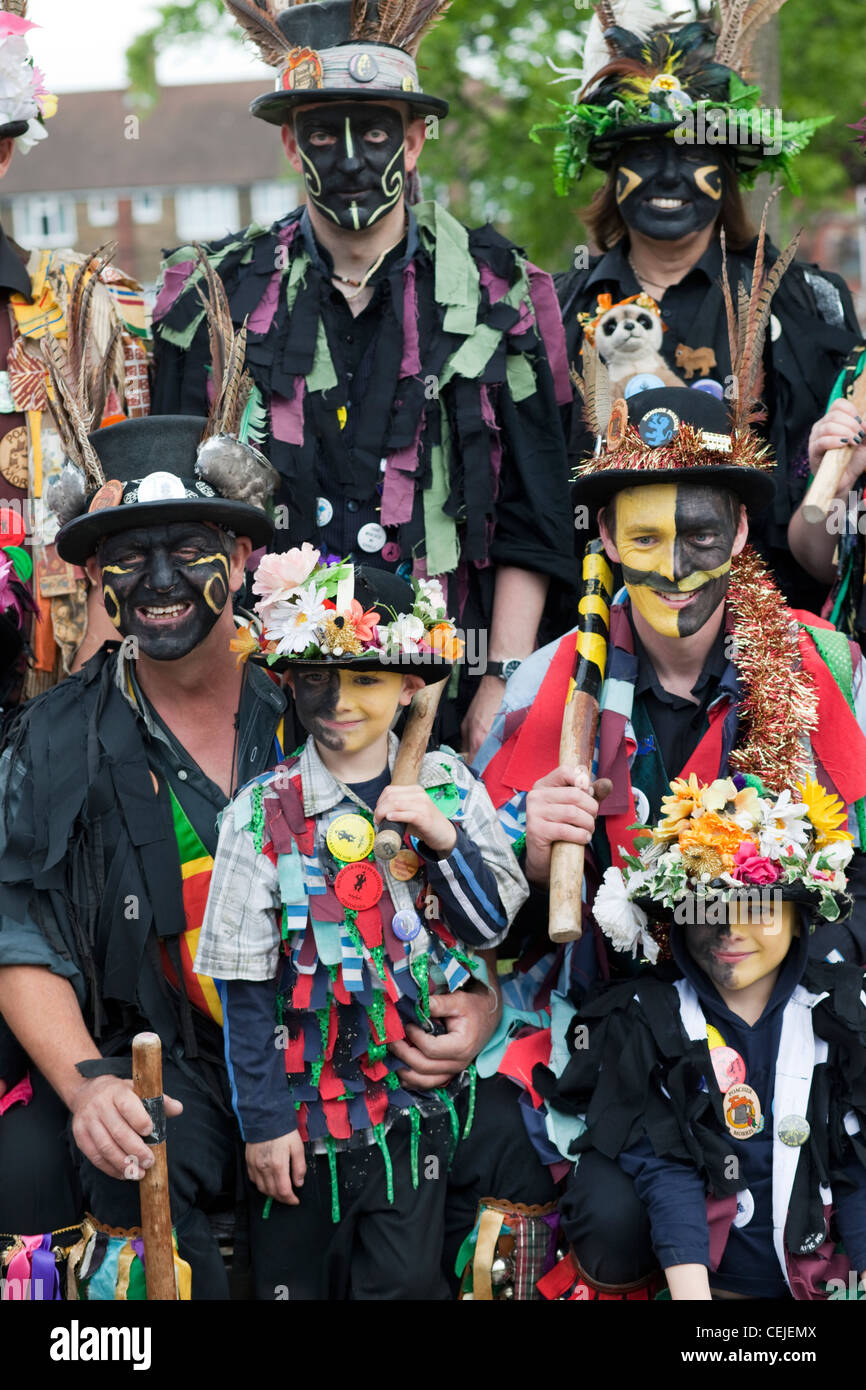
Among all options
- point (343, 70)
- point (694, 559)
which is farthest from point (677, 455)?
point (343, 70)

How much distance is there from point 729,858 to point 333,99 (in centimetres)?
230

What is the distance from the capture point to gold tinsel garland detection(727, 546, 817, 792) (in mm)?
3621

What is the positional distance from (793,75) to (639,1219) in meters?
10.6

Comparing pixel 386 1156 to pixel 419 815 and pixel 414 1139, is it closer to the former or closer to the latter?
pixel 414 1139

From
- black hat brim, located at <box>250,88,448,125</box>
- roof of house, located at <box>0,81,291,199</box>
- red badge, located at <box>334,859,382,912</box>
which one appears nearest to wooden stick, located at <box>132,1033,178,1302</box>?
red badge, located at <box>334,859,382,912</box>

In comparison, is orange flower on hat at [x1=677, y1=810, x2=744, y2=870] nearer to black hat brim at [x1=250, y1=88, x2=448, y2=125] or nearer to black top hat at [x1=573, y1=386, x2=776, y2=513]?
black top hat at [x1=573, y1=386, x2=776, y2=513]

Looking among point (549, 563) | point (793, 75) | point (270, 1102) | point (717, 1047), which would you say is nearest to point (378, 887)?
point (270, 1102)

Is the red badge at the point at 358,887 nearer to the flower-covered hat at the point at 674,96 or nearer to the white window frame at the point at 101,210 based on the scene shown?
the flower-covered hat at the point at 674,96

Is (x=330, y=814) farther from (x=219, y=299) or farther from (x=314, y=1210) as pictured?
(x=219, y=299)

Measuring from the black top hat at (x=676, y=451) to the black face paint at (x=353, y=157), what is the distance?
1096 mm

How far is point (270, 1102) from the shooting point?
11.1 ft

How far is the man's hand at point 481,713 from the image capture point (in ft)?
14.6

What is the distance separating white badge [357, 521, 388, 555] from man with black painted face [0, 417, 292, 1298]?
66 centimetres
